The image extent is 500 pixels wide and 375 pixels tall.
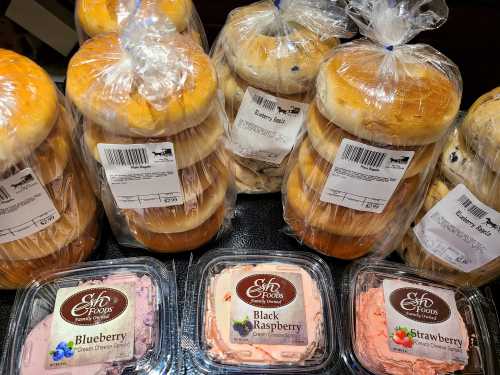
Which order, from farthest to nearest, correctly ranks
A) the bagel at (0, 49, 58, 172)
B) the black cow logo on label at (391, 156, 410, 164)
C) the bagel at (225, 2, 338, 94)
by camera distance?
the bagel at (225, 2, 338, 94) → the black cow logo on label at (391, 156, 410, 164) → the bagel at (0, 49, 58, 172)

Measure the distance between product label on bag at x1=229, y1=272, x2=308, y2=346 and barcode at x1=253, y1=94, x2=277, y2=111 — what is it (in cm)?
38

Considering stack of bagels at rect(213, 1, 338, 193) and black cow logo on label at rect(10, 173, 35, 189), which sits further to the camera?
stack of bagels at rect(213, 1, 338, 193)

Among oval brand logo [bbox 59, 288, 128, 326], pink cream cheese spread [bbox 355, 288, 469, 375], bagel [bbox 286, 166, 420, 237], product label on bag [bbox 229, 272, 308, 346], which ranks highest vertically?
bagel [bbox 286, 166, 420, 237]

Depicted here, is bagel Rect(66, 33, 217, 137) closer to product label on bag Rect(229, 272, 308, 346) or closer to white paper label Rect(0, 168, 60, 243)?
white paper label Rect(0, 168, 60, 243)

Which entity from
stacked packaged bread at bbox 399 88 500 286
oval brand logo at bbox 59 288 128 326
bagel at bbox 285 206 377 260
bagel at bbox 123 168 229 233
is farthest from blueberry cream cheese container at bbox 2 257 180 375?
stacked packaged bread at bbox 399 88 500 286

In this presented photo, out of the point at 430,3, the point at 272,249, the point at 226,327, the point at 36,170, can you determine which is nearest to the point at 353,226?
the point at 272,249

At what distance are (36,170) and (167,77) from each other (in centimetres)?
30

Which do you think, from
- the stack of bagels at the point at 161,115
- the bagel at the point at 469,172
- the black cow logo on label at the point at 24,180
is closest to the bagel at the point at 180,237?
the stack of bagels at the point at 161,115

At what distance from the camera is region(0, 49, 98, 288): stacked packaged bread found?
80 centimetres

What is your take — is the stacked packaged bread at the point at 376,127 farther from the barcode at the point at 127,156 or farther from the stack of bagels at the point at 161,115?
the barcode at the point at 127,156

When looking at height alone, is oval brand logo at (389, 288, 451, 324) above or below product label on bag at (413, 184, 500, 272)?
below

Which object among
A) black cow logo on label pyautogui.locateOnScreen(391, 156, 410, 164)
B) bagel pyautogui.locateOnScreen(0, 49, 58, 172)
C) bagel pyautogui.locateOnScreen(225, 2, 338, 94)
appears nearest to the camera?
bagel pyautogui.locateOnScreen(0, 49, 58, 172)

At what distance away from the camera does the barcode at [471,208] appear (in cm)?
90

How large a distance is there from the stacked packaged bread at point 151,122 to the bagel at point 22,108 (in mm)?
53
